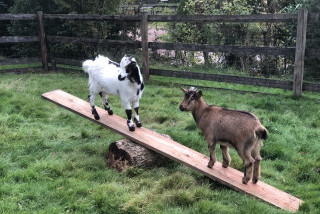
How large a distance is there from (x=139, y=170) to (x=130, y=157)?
8.9 inches

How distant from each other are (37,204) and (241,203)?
2.32m

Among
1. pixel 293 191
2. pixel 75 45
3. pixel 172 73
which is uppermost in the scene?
pixel 75 45

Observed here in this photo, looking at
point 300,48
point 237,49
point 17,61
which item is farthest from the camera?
point 17,61

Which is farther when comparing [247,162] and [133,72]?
[133,72]

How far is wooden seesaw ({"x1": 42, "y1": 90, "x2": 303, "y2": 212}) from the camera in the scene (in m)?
3.85

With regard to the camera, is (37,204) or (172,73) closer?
(37,204)

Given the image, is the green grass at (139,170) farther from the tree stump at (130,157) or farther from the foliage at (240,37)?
the foliage at (240,37)

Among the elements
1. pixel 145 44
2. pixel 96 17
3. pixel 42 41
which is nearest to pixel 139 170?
pixel 145 44

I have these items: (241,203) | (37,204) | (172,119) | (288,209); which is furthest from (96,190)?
(172,119)

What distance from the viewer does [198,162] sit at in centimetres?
434

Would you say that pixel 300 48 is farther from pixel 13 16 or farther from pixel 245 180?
pixel 13 16

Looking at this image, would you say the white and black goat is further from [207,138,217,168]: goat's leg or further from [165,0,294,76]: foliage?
[165,0,294,76]: foliage

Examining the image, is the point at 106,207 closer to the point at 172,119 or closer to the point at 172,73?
the point at 172,119

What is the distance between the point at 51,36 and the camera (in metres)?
11.2
